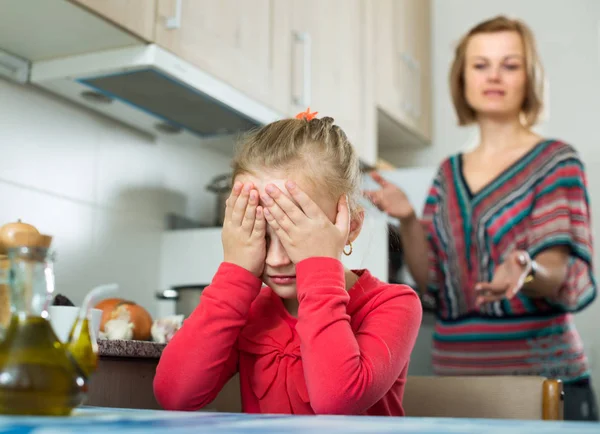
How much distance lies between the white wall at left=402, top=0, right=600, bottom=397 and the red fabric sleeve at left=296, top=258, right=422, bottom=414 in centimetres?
205

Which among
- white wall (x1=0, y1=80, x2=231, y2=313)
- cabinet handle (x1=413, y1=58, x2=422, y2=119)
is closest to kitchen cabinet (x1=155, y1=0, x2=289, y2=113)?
white wall (x1=0, y1=80, x2=231, y2=313)

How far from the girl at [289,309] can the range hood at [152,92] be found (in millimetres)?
602

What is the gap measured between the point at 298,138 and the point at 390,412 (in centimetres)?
37

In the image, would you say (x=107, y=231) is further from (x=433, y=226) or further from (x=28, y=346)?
(x=28, y=346)

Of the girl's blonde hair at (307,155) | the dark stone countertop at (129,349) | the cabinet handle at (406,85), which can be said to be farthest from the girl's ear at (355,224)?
the cabinet handle at (406,85)

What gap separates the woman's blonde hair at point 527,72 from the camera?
6.23 feet

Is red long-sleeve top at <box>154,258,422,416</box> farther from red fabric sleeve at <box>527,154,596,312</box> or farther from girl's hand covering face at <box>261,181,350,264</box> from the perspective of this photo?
red fabric sleeve at <box>527,154,596,312</box>

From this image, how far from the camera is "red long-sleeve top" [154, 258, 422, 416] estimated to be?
2.58ft

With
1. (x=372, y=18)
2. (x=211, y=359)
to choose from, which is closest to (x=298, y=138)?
(x=211, y=359)

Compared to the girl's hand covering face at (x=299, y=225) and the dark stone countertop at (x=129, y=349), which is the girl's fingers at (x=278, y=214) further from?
the dark stone countertop at (x=129, y=349)

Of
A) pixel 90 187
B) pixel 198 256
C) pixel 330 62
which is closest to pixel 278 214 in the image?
pixel 90 187

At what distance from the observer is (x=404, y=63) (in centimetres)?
284

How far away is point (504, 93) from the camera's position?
1914 mm

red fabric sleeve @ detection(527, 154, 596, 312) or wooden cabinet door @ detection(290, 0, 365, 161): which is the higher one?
wooden cabinet door @ detection(290, 0, 365, 161)
